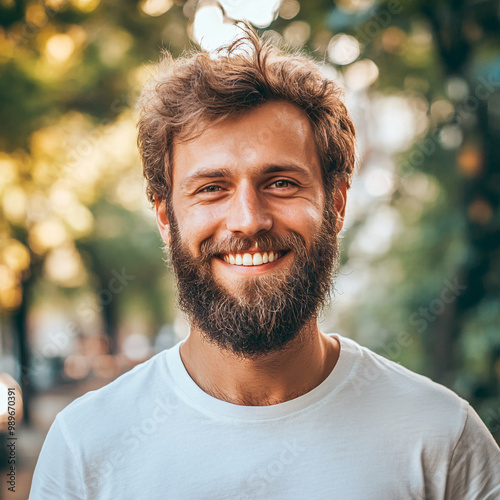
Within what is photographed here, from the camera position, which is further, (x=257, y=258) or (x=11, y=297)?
(x=11, y=297)

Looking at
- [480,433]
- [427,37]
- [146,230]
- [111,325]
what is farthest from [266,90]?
[111,325]

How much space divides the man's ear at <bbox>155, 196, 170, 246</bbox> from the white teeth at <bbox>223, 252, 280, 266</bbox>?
1.51 feet

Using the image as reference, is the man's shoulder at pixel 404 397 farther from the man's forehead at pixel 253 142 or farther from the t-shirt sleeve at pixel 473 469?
the man's forehead at pixel 253 142

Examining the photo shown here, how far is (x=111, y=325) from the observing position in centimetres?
1662

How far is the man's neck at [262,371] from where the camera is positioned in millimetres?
2164

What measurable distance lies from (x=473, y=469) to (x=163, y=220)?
5.63 ft

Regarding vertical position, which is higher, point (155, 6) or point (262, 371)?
point (155, 6)

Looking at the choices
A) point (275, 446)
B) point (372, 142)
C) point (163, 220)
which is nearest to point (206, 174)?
point (163, 220)

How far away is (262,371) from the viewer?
7.22 ft

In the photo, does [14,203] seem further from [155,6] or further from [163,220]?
[163,220]

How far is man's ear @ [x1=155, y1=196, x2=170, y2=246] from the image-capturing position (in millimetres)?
2500

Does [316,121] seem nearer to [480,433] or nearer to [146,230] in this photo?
[480,433]

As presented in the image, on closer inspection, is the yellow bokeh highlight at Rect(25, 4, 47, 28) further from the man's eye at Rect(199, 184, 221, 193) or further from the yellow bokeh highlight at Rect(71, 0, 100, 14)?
the man's eye at Rect(199, 184, 221, 193)

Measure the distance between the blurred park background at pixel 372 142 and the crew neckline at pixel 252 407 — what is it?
7.16 feet
